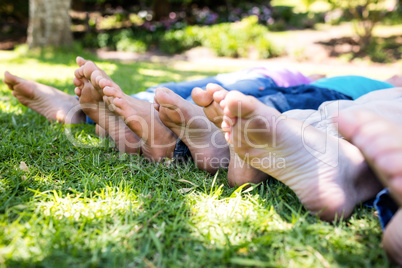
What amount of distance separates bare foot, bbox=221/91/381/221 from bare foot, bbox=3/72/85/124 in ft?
4.75

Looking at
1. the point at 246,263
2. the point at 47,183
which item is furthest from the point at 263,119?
the point at 47,183

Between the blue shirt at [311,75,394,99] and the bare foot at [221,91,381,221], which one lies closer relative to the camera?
the bare foot at [221,91,381,221]

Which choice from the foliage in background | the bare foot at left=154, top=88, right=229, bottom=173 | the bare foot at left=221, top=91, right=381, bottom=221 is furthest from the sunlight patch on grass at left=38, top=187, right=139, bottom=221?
the foliage in background

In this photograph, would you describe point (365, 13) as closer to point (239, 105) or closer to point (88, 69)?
point (88, 69)

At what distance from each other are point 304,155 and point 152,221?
2.14ft

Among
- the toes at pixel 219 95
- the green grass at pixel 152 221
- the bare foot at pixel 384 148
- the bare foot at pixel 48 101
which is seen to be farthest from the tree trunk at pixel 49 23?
the bare foot at pixel 384 148

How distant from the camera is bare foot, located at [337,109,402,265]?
2.87 feet

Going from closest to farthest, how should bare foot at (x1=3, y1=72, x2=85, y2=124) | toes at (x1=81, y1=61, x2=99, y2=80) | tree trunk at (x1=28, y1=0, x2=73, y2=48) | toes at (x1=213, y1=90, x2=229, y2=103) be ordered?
toes at (x1=213, y1=90, x2=229, y2=103) → toes at (x1=81, y1=61, x2=99, y2=80) → bare foot at (x1=3, y1=72, x2=85, y2=124) → tree trunk at (x1=28, y1=0, x2=73, y2=48)

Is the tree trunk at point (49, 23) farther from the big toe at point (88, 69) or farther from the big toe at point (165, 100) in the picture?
the big toe at point (165, 100)

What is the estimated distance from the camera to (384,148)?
0.90 metres

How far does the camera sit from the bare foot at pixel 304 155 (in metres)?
1.18

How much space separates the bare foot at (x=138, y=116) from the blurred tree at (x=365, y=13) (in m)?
8.40

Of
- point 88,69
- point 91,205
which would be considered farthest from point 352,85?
point 91,205

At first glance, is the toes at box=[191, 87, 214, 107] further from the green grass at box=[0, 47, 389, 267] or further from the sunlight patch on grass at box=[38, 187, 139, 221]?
the sunlight patch on grass at box=[38, 187, 139, 221]
